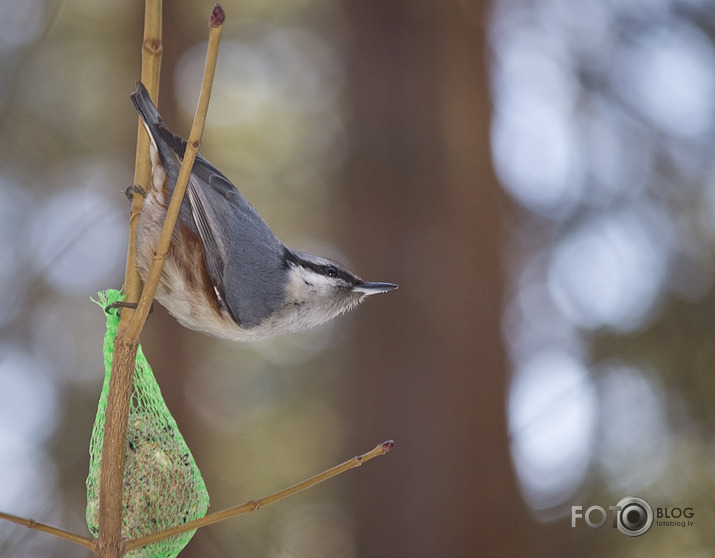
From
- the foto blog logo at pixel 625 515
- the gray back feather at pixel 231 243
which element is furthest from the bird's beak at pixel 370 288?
the foto blog logo at pixel 625 515

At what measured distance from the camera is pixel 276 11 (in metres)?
4.92

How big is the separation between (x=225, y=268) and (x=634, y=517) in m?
2.63

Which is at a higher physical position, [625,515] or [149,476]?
[149,476]

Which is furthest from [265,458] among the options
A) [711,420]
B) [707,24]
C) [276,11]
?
[707,24]

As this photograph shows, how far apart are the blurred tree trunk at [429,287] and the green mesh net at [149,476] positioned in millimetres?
2065

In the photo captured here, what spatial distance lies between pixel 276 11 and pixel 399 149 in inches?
64.5

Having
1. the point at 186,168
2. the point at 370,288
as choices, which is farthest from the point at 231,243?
the point at 186,168

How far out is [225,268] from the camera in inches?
71.3

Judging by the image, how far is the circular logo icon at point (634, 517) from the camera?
337 centimetres

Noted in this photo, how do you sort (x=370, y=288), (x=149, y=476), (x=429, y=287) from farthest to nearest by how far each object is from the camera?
(x=429, y=287) < (x=370, y=288) < (x=149, y=476)

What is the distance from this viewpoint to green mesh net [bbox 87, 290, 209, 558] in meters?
1.60

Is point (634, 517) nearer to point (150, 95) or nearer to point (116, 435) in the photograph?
point (116, 435)

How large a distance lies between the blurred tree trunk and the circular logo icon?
466 mm

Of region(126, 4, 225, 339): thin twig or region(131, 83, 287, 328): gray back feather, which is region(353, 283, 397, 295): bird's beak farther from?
region(126, 4, 225, 339): thin twig
